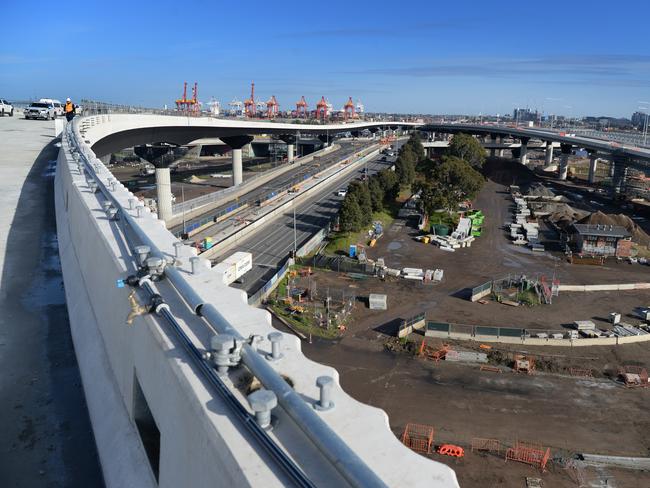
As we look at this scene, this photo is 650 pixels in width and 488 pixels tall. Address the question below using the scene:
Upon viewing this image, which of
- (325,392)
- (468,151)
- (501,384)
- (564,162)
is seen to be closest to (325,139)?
(468,151)

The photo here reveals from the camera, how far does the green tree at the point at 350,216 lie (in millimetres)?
43562

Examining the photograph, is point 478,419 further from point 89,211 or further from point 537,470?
point 89,211

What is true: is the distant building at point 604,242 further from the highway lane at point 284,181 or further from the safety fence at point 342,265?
the highway lane at point 284,181

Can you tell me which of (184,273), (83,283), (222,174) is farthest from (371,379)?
(222,174)

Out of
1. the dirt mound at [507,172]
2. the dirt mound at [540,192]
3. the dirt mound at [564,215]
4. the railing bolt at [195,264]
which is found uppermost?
the railing bolt at [195,264]

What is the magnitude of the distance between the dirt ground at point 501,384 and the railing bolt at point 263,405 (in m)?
14.6

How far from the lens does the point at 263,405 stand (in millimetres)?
→ 4910

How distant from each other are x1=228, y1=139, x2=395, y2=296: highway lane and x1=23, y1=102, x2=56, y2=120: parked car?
27865mm

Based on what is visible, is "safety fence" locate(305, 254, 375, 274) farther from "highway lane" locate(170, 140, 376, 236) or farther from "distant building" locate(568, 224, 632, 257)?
"distant building" locate(568, 224, 632, 257)

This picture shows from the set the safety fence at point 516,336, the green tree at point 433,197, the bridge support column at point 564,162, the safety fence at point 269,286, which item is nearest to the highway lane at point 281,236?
the safety fence at point 269,286

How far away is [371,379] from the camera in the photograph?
77.1 feet

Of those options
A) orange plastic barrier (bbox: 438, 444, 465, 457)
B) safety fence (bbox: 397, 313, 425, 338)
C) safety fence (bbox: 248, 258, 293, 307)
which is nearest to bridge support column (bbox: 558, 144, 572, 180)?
safety fence (bbox: 248, 258, 293, 307)

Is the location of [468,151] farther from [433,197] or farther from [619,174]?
[433,197]

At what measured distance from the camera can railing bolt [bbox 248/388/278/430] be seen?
4.90m
